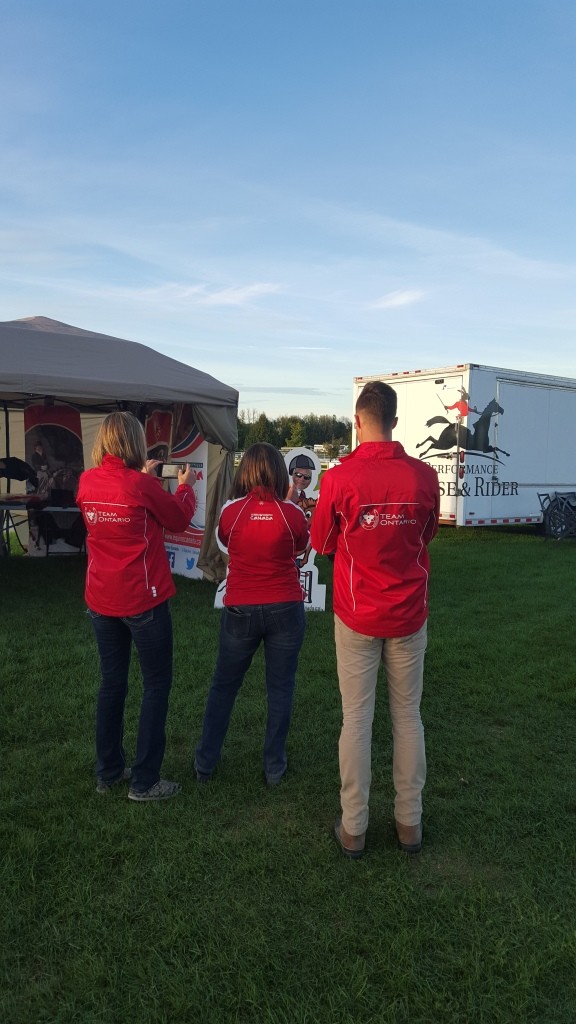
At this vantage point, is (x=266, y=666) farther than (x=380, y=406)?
Yes

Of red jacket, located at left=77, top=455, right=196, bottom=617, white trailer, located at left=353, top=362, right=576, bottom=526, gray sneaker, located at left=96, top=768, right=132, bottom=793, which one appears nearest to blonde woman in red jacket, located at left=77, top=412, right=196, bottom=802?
red jacket, located at left=77, top=455, right=196, bottom=617

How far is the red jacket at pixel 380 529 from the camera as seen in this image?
2795mm

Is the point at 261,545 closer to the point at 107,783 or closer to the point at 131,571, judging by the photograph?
the point at 131,571

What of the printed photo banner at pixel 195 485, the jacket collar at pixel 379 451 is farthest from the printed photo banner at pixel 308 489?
the jacket collar at pixel 379 451

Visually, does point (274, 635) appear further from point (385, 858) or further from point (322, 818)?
point (385, 858)

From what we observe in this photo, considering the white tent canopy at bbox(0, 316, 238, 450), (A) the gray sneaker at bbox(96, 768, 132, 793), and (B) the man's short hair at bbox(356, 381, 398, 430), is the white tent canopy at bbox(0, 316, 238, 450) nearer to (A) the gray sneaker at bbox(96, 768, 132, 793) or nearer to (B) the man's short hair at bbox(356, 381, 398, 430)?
(A) the gray sneaker at bbox(96, 768, 132, 793)

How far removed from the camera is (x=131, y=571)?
10.5ft

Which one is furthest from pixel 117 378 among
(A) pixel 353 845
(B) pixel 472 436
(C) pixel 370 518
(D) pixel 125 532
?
(B) pixel 472 436

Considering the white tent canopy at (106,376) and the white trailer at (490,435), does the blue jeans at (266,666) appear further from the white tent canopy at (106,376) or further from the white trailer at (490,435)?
the white trailer at (490,435)

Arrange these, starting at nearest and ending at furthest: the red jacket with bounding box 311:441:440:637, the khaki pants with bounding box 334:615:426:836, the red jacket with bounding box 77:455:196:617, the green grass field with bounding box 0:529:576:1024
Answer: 1. the green grass field with bounding box 0:529:576:1024
2. the red jacket with bounding box 311:441:440:637
3. the khaki pants with bounding box 334:615:426:836
4. the red jacket with bounding box 77:455:196:617

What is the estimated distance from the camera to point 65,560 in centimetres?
1045

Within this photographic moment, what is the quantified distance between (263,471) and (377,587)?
0.85m

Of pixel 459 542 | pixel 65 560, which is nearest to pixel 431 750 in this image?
pixel 65 560

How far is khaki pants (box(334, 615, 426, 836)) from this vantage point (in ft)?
9.61
